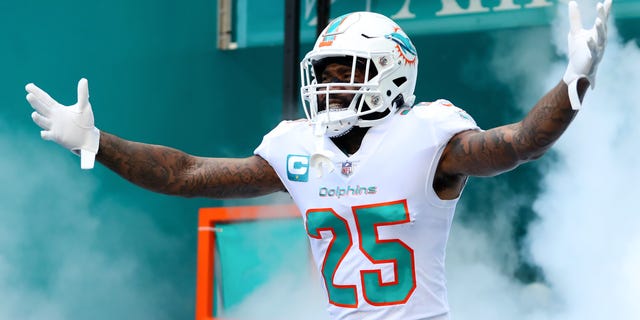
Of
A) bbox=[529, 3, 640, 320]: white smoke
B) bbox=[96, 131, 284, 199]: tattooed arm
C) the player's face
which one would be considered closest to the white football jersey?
the player's face

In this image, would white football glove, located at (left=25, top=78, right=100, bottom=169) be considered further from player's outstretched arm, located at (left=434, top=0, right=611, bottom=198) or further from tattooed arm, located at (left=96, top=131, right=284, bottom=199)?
player's outstretched arm, located at (left=434, top=0, right=611, bottom=198)

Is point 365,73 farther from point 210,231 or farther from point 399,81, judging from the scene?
point 210,231

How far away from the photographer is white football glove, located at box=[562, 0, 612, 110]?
2.12 meters

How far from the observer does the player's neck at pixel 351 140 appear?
278 cm

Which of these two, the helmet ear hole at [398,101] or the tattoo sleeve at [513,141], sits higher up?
the helmet ear hole at [398,101]

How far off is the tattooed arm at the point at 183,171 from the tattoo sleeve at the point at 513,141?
0.60m

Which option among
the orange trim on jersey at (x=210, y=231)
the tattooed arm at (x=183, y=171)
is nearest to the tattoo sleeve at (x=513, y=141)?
the tattooed arm at (x=183, y=171)

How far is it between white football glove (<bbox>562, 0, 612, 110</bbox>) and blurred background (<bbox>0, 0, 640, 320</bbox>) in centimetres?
268

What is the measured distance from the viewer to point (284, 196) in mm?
5395

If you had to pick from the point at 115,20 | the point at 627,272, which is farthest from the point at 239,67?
the point at 627,272

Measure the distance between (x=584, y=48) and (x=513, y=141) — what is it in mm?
353

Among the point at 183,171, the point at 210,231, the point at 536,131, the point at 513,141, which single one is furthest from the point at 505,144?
the point at 210,231

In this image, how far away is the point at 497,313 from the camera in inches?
198

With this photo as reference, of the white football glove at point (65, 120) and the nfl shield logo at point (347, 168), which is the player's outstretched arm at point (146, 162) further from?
the nfl shield logo at point (347, 168)
